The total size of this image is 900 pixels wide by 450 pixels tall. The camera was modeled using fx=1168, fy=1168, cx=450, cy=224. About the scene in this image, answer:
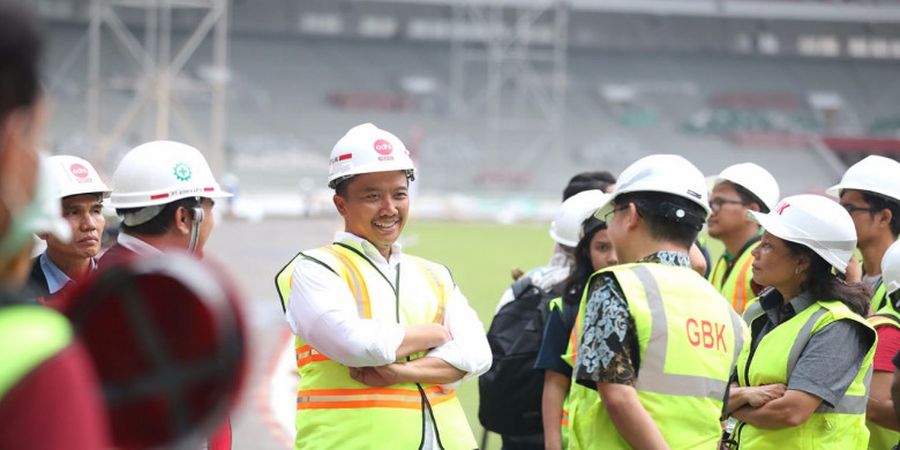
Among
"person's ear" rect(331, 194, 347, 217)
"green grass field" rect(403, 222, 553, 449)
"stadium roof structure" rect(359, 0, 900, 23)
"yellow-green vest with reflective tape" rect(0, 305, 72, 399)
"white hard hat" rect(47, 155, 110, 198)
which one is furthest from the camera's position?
"stadium roof structure" rect(359, 0, 900, 23)

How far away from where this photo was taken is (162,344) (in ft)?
4.15

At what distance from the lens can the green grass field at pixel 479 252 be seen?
14.8 meters

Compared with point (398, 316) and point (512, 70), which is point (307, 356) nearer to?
point (398, 316)

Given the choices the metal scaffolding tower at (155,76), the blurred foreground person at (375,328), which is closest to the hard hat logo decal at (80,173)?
the blurred foreground person at (375,328)

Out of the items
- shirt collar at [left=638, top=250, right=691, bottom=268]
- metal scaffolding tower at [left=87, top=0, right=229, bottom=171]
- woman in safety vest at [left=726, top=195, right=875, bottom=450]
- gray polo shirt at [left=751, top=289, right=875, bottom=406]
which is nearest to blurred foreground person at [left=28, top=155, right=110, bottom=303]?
shirt collar at [left=638, top=250, right=691, bottom=268]

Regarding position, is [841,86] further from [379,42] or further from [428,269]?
[428,269]

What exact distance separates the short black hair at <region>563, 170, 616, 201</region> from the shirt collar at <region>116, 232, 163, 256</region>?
2266 millimetres

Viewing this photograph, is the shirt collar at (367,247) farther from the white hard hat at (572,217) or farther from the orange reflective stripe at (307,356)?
the white hard hat at (572,217)

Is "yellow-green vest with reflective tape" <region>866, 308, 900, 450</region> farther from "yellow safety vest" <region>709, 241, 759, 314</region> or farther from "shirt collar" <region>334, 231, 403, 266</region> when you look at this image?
"shirt collar" <region>334, 231, 403, 266</region>

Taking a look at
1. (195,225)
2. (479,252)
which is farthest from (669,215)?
(479,252)

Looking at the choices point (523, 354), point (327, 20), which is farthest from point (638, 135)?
point (523, 354)

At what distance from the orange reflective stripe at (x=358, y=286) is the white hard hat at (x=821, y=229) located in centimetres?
136

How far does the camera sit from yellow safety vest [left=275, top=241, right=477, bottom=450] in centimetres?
338

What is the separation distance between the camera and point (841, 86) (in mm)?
51875
